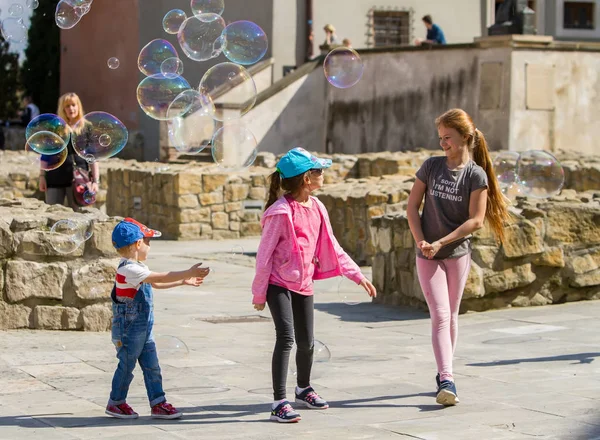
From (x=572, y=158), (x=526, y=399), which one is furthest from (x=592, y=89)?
(x=526, y=399)

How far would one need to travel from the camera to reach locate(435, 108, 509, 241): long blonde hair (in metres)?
6.38

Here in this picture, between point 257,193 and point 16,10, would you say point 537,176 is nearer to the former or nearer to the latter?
point 16,10

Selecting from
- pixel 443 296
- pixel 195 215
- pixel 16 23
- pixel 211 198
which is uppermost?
pixel 16 23

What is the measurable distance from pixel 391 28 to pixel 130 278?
2464 cm

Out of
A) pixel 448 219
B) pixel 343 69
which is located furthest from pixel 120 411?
pixel 343 69

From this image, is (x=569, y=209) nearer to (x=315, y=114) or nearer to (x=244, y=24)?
(x=244, y=24)

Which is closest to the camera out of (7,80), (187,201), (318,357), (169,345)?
(318,357)

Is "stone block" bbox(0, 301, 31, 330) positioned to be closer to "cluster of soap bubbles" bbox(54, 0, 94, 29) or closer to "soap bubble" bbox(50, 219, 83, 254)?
"soap bubble" bbox(50, 219, 83, 254)

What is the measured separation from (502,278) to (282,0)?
19234mm

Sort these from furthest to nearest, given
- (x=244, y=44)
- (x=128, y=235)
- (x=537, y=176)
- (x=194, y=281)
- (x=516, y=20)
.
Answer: (x=516, y=20) → (x=537, y=176) → (x=244, y=44) → (x=128, y=235) → (x=194, y=281)

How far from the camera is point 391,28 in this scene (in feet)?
97.7

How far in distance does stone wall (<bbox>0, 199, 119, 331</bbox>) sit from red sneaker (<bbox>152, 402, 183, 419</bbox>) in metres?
2.58

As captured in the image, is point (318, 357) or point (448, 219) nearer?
point (448, 219)

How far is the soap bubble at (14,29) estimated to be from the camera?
952 cm
